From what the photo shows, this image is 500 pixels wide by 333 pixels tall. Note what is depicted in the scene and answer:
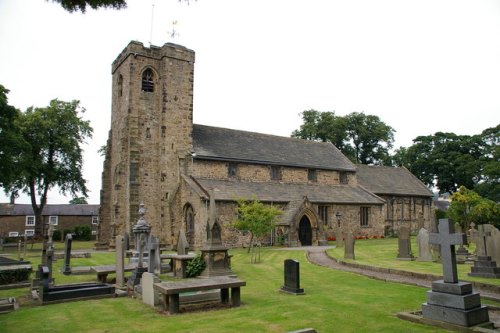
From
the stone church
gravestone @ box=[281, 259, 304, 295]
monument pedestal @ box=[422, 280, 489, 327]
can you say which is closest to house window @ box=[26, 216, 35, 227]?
the stone church

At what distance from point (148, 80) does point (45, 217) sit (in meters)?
34.5

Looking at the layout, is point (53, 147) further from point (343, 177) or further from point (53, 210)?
point (343, 177)

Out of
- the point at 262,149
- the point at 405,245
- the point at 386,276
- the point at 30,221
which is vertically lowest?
the point at 386,276

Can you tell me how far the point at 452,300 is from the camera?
773 centimetres

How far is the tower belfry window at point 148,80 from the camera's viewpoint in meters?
31.8

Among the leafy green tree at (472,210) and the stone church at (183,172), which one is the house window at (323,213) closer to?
the stone church at (183,172)

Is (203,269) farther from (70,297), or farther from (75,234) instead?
(75,234)

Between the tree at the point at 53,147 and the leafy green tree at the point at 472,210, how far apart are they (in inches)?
1339

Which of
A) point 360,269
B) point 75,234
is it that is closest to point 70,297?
point 360,269

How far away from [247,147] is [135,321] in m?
27.3

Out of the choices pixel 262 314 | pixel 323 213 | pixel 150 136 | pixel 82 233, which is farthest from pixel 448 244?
pixel 82 233

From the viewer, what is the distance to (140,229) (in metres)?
18.3

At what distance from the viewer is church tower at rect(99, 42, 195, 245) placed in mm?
30109

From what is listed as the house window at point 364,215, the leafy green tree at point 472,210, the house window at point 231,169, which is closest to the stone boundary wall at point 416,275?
the leafy green tree at point 472,210
